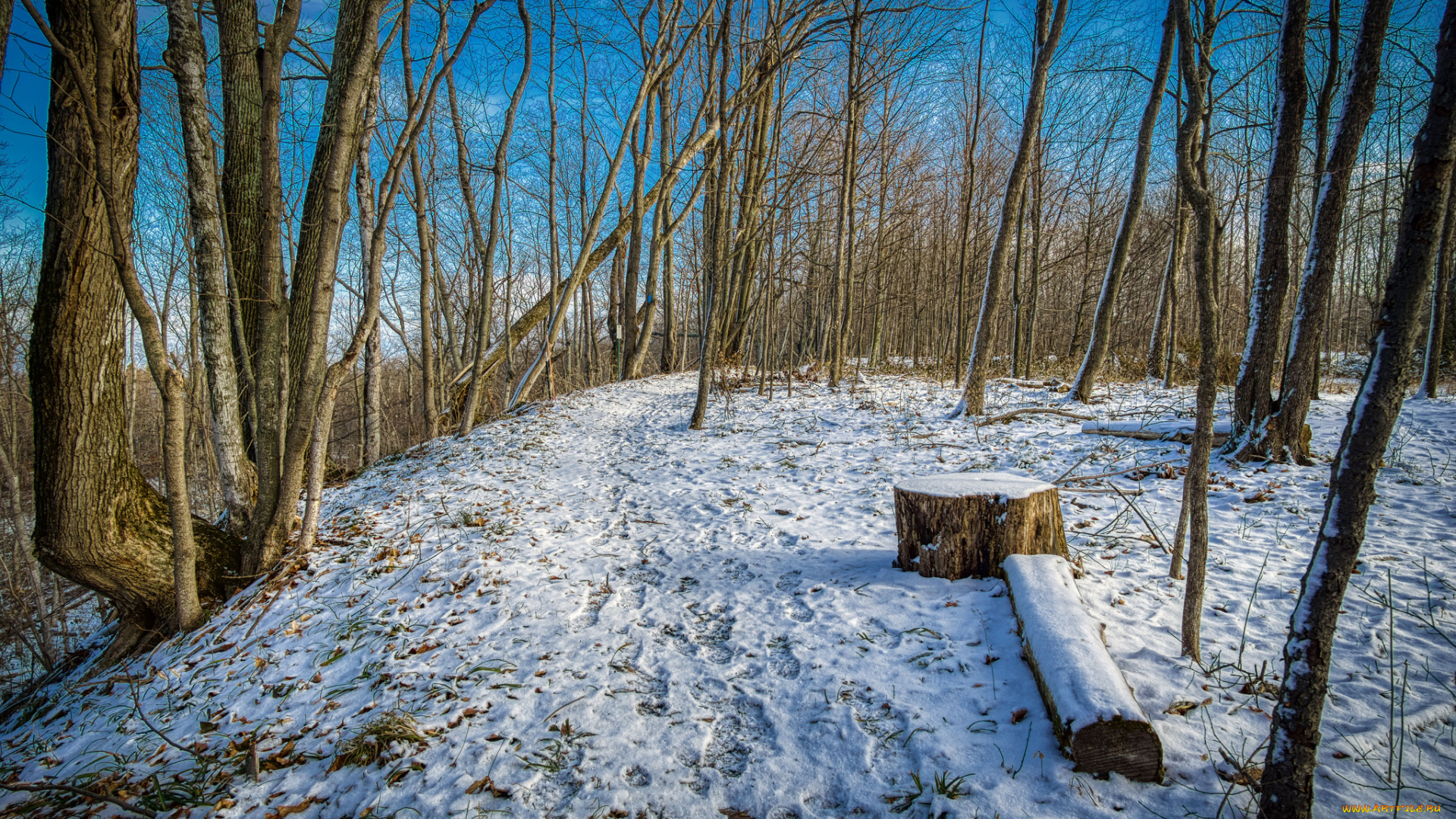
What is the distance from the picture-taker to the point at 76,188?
3447 millimetres

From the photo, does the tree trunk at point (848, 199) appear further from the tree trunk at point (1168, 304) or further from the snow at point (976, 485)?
the snow at point (976, 485)

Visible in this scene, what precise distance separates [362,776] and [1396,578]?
17.8ft

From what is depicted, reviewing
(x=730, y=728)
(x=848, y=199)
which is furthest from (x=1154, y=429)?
(x=848, y=199)

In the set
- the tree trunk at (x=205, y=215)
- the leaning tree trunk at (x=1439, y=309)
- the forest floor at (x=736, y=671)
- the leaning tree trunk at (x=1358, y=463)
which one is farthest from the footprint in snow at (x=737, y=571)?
the leaning tree trunk at (x=1439, y=309)

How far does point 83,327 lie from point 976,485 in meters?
5.80

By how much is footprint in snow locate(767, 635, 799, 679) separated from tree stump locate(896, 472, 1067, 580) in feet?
3.60

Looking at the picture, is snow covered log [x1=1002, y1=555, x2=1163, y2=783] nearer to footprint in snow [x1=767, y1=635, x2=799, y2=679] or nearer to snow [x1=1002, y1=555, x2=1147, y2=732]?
snow [x1=1002, y1=555, x2=1147, y2=732]

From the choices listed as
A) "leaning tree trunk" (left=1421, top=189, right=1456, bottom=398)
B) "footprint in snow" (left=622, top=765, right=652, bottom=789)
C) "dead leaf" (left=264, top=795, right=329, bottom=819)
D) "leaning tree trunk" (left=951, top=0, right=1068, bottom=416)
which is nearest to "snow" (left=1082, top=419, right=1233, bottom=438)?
"leaning tree trunk" (left=951, top=0, right=1068, bottom=416)

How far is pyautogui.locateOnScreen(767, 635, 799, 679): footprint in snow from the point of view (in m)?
2.78

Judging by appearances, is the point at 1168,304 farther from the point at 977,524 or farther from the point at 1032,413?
the point at 977,524

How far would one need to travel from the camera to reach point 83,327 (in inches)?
138

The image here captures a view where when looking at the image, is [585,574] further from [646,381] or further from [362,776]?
[646,381]

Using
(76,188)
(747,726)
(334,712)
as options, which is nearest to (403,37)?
(76,188)

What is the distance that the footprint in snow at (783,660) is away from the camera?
278 cm
